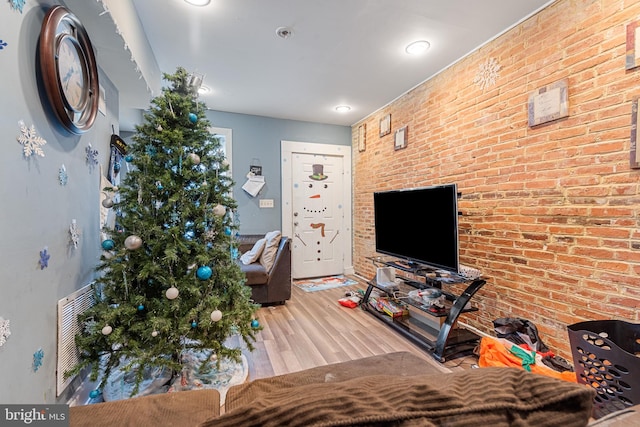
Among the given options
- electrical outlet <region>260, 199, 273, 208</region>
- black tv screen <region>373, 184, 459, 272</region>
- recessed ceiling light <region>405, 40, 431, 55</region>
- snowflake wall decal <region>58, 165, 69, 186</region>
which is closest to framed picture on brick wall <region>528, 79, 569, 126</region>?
black tv screen <region>373, 184, 459, 272</region>

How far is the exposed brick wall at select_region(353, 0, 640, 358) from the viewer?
1.59 m

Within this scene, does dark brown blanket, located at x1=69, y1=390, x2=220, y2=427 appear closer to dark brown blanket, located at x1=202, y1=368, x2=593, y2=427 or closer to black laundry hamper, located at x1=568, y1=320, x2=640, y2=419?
dark brown blanket, located at x1=202, y1=368, x2=593, y2=427

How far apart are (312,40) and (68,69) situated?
1.72 metres

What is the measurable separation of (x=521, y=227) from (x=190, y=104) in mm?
2519

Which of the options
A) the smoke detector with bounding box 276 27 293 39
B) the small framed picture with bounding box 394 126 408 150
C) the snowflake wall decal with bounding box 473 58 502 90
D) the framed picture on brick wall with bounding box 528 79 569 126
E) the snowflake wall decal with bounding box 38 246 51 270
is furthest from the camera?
the small framed picture with bounding box 394 126 408 150

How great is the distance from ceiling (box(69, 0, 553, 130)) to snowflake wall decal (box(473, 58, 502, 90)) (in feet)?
0.64

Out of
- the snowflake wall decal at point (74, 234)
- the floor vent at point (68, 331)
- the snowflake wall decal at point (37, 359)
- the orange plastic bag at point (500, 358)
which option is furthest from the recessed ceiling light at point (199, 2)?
the orange plastic bag at point (500, 358)

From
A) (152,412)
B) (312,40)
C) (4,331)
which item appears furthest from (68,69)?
(312,40)

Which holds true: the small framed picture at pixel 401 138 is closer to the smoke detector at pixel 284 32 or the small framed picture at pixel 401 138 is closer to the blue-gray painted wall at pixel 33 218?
the smoke detector at pixel 284 32

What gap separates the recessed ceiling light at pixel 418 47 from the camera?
235 centimetres

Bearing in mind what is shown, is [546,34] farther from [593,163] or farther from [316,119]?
[316,119]

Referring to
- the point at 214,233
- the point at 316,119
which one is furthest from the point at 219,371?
the point at 316,119

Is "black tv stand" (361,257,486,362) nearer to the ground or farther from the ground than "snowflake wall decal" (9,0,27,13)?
nearer to the ground

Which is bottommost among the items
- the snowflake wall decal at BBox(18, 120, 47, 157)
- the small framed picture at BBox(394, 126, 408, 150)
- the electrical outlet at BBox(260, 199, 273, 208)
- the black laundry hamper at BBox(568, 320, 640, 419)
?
the black laundry hamper at BBox(568, 320, 640, 419)
